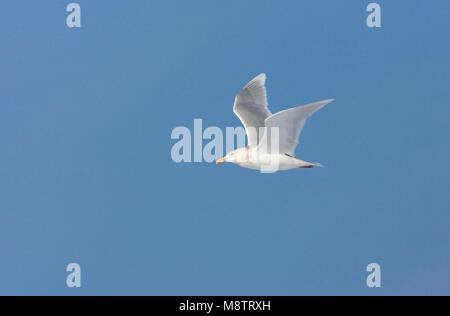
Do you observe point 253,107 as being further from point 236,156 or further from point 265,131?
point 265,131

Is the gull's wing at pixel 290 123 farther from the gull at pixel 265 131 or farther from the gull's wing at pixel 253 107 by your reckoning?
the gull's wing at pixel 253 107

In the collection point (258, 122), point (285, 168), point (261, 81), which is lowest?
point (285, 168)

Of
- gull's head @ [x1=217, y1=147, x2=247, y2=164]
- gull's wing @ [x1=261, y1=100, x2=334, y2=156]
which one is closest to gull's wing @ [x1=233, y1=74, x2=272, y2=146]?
gull's head @ [x1=217, y1=147, x2=247, y2=164]

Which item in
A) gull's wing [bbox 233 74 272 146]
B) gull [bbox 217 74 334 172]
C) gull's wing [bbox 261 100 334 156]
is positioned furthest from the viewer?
gull's wing [bbox 233 74 272 146]

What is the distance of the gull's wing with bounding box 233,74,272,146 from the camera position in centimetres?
1766

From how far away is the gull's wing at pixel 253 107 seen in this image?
17.7 m

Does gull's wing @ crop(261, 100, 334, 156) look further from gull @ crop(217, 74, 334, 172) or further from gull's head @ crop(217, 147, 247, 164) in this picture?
gull's head @ crop(217, 147, 247, 164)

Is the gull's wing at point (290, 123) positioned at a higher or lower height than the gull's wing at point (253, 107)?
lower

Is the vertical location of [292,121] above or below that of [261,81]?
below

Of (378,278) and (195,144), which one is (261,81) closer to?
(195,144)

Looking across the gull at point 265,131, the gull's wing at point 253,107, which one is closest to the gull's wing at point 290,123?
the gull at point 265,131

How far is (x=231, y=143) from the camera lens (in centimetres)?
1800
